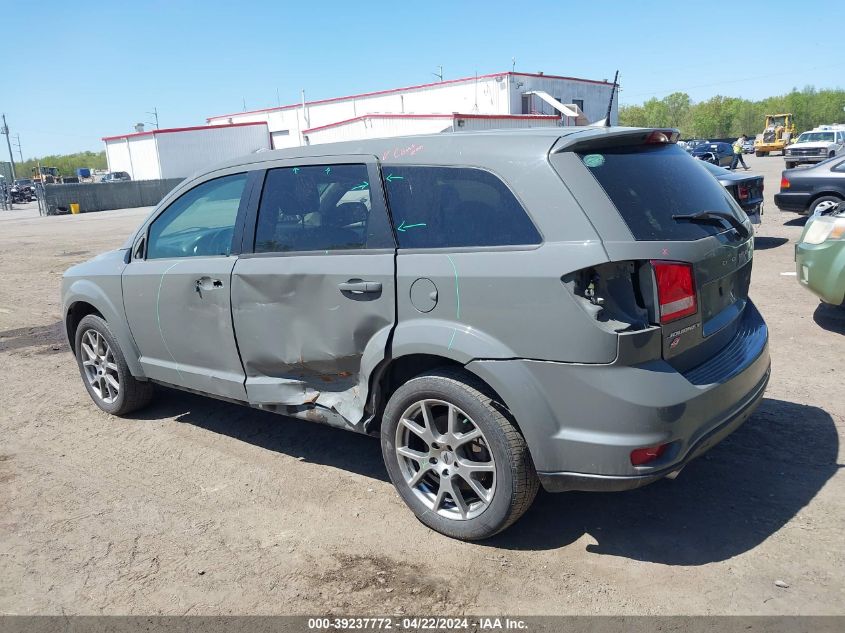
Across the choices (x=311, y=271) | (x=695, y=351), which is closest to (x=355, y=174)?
(x=311, y=271)

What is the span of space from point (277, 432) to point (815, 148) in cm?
3393

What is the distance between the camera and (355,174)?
12.1ft

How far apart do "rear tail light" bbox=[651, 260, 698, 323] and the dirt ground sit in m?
1.11

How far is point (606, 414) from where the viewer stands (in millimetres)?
2840

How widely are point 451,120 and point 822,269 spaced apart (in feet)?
88.8

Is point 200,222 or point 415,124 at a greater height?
point 415,124

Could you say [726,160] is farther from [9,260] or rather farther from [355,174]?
[355,174]

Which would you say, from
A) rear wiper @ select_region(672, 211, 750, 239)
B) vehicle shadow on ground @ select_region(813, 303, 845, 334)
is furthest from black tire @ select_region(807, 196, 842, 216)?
rear wiper @ select_region(672, 211, 750, 239)

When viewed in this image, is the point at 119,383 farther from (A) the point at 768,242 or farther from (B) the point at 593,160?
(A) the point at 768,242

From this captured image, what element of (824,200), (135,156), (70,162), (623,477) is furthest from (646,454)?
(70,162)

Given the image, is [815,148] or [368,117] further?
[368,117]

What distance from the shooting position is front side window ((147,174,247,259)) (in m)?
4.28

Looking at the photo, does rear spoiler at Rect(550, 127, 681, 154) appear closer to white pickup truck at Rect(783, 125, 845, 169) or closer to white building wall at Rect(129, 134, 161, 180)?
white pickup truck at Rect(783, 125, 845, 169)

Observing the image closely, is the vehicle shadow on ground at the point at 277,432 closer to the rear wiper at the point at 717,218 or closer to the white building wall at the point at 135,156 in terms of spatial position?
the rear wiper at the point at 717,218
